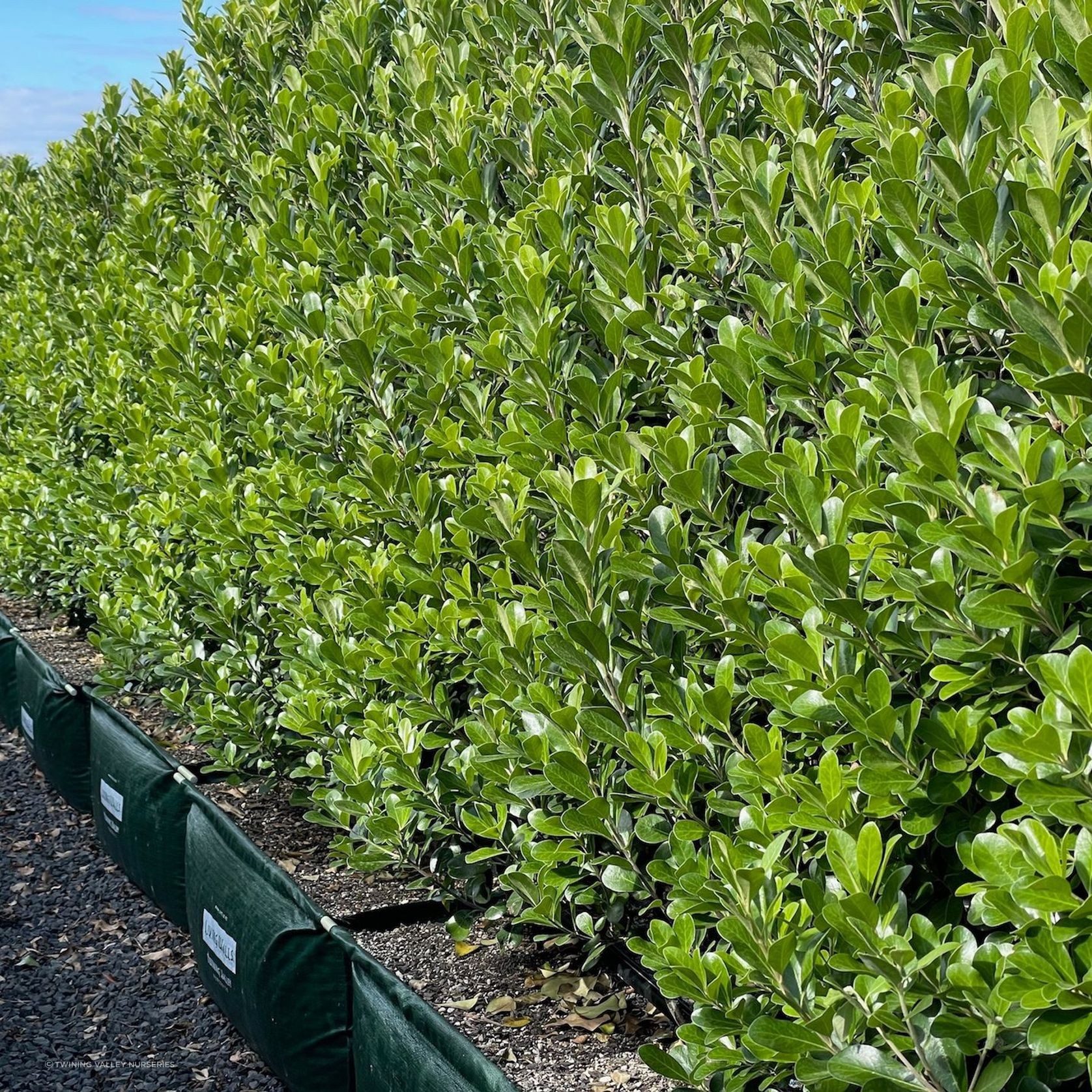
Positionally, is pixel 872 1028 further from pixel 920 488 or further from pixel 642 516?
pixel 642 516

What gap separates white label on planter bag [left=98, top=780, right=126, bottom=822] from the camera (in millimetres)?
5051

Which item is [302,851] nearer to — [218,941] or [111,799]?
[218,941]

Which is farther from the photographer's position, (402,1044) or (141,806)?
(141,806)

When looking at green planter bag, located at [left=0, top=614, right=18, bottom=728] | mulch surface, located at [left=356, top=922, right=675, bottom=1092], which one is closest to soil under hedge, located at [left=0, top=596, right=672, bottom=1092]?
mulch surface, located at [left=356, top=922, right=675, bottom=1092]

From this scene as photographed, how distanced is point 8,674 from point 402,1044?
5.16 meters

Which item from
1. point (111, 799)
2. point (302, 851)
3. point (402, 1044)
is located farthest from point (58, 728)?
point (402, 1044)

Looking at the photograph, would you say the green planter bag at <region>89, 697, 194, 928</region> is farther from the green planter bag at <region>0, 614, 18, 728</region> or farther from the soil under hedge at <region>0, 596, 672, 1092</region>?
the green planter bag at <region>0, 614, 18, 728</region>

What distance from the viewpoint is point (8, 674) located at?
23.1 ft

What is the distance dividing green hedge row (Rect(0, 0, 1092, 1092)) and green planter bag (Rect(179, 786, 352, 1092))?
1.10 ft

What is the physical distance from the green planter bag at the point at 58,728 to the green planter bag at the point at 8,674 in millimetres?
573

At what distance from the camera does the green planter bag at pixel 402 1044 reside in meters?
2.66

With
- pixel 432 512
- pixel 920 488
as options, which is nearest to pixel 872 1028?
pixel 920 488

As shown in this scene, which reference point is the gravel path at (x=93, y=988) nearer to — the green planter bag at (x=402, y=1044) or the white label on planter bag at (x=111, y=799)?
the white label on planter bag at (x=111, y=799)

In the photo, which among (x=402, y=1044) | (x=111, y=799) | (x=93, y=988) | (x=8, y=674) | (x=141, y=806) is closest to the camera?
(x=402, y=1044)
